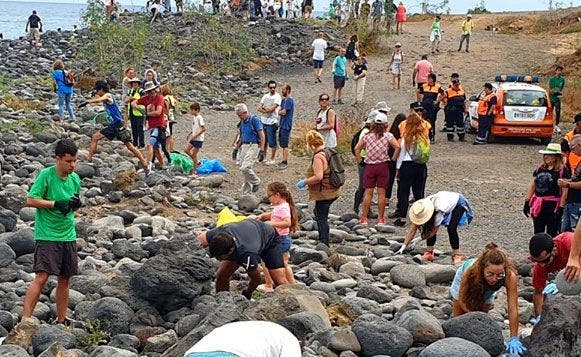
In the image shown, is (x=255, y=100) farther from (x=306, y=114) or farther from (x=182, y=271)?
(x=182, y=271)

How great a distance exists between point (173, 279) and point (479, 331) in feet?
9.61

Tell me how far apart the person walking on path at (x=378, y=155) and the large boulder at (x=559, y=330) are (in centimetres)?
573

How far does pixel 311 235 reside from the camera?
38.9 feet

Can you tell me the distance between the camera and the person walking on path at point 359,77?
78.4 feet

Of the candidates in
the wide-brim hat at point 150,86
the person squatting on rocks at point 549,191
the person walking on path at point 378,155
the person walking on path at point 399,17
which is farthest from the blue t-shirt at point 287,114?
the person walking on path at point 399,17

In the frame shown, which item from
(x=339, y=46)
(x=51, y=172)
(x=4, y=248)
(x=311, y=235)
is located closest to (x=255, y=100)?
(x=339, y=46)

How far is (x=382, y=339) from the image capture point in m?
6.82

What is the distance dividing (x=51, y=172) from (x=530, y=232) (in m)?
7.40

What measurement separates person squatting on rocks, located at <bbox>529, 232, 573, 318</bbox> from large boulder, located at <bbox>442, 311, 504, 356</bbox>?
1.16 ft

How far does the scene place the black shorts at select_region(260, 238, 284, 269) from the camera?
8320mm

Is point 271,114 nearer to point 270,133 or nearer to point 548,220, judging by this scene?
point 270,133

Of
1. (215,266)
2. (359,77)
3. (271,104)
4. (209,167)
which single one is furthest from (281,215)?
(359,77)

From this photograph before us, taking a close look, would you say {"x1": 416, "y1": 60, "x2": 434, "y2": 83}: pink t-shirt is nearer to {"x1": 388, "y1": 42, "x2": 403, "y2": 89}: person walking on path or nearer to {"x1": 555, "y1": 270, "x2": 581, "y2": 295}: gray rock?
{"x1": 388, "y1": 42, "x2": 403, "y2": 89}: person walking on path

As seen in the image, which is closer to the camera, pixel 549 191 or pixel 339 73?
pixel 549 191
